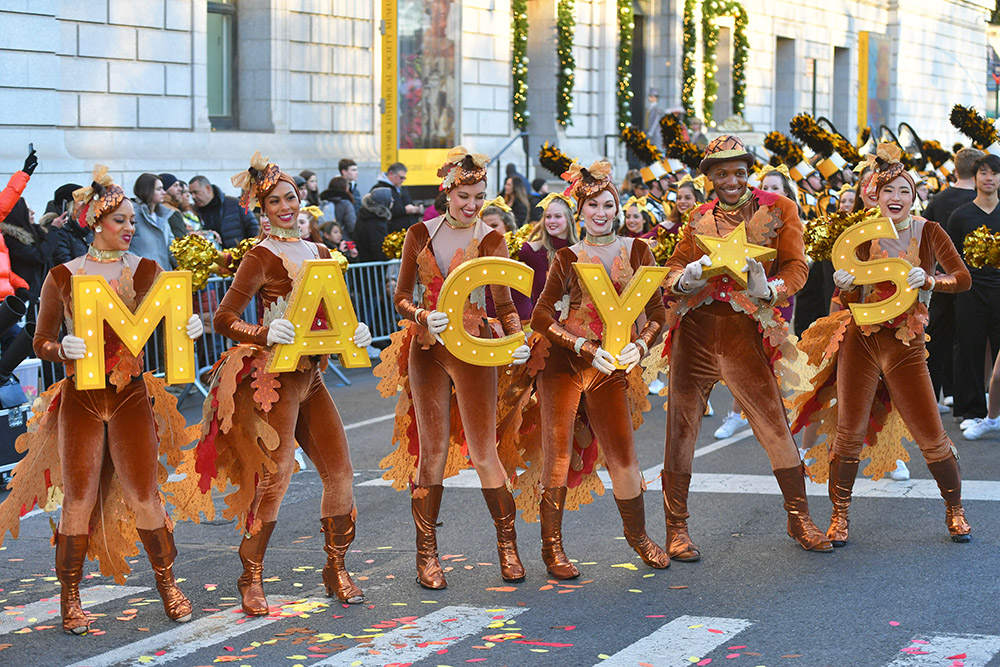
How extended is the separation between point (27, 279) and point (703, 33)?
990 inches

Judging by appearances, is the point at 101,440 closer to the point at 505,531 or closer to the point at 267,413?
the point at 267,413

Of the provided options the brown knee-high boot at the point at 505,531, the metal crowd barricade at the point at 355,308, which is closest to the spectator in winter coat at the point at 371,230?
the metal crowd barricade at the point at 355,308

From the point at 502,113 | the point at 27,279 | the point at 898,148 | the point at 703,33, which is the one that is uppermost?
the point at 703,33

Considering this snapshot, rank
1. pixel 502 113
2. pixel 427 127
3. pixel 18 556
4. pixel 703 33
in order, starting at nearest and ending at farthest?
pixel 18 556
pixel 427 127
pixel 502 113
pixel 703 33

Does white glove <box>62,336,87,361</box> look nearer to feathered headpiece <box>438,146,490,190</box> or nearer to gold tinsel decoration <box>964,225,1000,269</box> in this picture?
feathered headpiece <box>438,146,490,190</box>

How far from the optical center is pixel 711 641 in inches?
230

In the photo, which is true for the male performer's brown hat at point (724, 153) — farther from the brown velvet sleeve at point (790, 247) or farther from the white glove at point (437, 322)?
the white glove at point (437, 322)

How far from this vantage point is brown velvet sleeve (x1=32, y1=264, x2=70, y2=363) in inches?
242

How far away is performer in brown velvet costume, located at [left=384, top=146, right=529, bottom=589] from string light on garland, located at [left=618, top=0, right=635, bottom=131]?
23.8 metres

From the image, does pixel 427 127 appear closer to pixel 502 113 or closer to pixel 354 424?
pixel 502 113

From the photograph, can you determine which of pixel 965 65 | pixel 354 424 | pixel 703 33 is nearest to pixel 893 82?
pixel 965 65

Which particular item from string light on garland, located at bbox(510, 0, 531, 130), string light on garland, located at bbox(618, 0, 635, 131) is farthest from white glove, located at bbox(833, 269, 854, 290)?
string light on garland, located at bbox(618, 0, 635, 131)

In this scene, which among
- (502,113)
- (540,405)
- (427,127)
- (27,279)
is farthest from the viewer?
(502,113)

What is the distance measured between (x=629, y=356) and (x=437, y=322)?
90 cm
